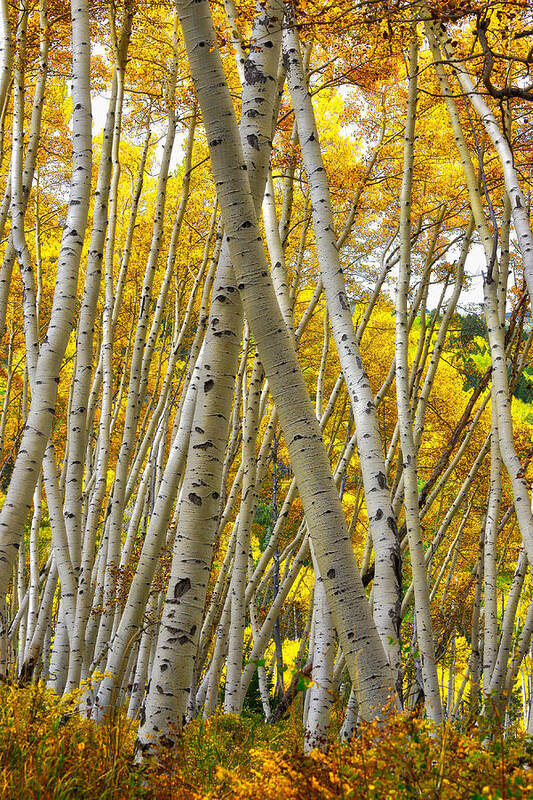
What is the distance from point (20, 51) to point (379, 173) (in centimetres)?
522

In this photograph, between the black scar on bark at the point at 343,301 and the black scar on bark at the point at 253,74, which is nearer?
the black scar on bark at the point at 253,74

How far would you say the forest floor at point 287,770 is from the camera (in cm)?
204

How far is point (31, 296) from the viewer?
4.60 meters

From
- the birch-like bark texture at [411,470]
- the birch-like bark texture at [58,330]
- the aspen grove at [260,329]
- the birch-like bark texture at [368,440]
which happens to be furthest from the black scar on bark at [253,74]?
the birch-like bark texture at [411,470]

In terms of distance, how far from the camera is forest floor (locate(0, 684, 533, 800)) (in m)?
2.04

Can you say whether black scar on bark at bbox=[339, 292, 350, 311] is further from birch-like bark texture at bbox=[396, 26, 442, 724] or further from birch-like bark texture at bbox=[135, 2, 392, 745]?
birch-like bark texture at bbox=[135, 2, 392, 745]

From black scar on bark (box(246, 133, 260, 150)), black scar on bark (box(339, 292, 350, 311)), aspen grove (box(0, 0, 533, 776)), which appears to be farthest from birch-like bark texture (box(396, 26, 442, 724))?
black scar on bark (box(246, 133, 260, 150))

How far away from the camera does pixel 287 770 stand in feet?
8.00

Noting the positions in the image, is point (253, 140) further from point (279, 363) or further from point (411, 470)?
point (411, 470)

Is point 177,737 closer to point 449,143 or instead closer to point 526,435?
point 449,143

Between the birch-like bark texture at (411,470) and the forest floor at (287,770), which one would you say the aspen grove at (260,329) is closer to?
the birch-like bark texture at (411,470)

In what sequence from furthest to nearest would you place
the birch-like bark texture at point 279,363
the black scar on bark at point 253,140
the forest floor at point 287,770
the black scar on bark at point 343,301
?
the black scar on bark at point 343,301
the black scar on bark at point 253,140
the birch-like bark texture at point 279,363
the forest floor at point 287,770

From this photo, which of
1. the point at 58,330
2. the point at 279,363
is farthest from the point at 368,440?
the point at 58,330

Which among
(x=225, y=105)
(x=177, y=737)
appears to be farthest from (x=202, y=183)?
Result: (x=177, y=737)
